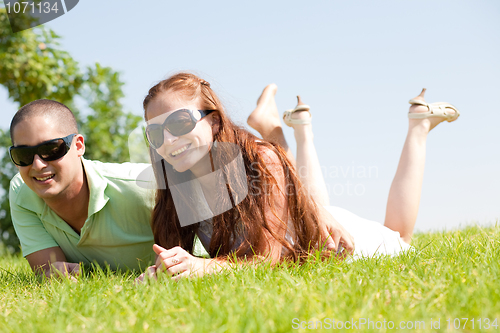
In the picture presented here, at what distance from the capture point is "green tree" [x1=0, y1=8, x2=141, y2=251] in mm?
7227

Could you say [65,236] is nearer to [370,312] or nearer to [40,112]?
[40,112]

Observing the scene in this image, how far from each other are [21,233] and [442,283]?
3536mm

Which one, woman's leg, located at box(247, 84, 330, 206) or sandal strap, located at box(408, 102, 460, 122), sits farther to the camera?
sandal strap, located at box(408, 102, 460, 122)

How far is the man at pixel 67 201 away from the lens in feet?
11.3

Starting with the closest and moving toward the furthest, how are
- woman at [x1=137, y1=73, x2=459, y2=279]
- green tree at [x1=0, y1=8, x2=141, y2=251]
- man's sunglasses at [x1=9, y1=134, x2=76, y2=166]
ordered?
1. woman at [x1=137, y1=73, x2=459, y2=279]
2. man's sunglasses at [x1=9, y1=134, x2=76, y2=166]
3. green tree at [x1=0, y1=8, x2=141, y2=251]

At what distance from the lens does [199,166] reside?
10.6 ft

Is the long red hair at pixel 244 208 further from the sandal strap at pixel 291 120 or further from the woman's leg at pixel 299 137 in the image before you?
the sandal strap at pixel 291 120

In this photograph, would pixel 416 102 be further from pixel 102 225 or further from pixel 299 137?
pixel 102 225

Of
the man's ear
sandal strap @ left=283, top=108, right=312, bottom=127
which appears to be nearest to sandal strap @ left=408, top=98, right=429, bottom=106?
sandal strap @ left=283, top=108, right=312, bottom=127

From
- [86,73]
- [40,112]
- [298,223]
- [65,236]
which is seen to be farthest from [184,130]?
[86,73]

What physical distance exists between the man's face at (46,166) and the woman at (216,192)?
74cm

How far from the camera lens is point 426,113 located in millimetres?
4762

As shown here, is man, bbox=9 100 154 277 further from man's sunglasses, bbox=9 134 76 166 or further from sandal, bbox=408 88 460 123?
sandal, bbox=408 88 460 123

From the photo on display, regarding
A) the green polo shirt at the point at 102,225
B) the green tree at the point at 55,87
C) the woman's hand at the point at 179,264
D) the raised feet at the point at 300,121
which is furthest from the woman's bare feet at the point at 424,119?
the green tree at the point at 55,87
